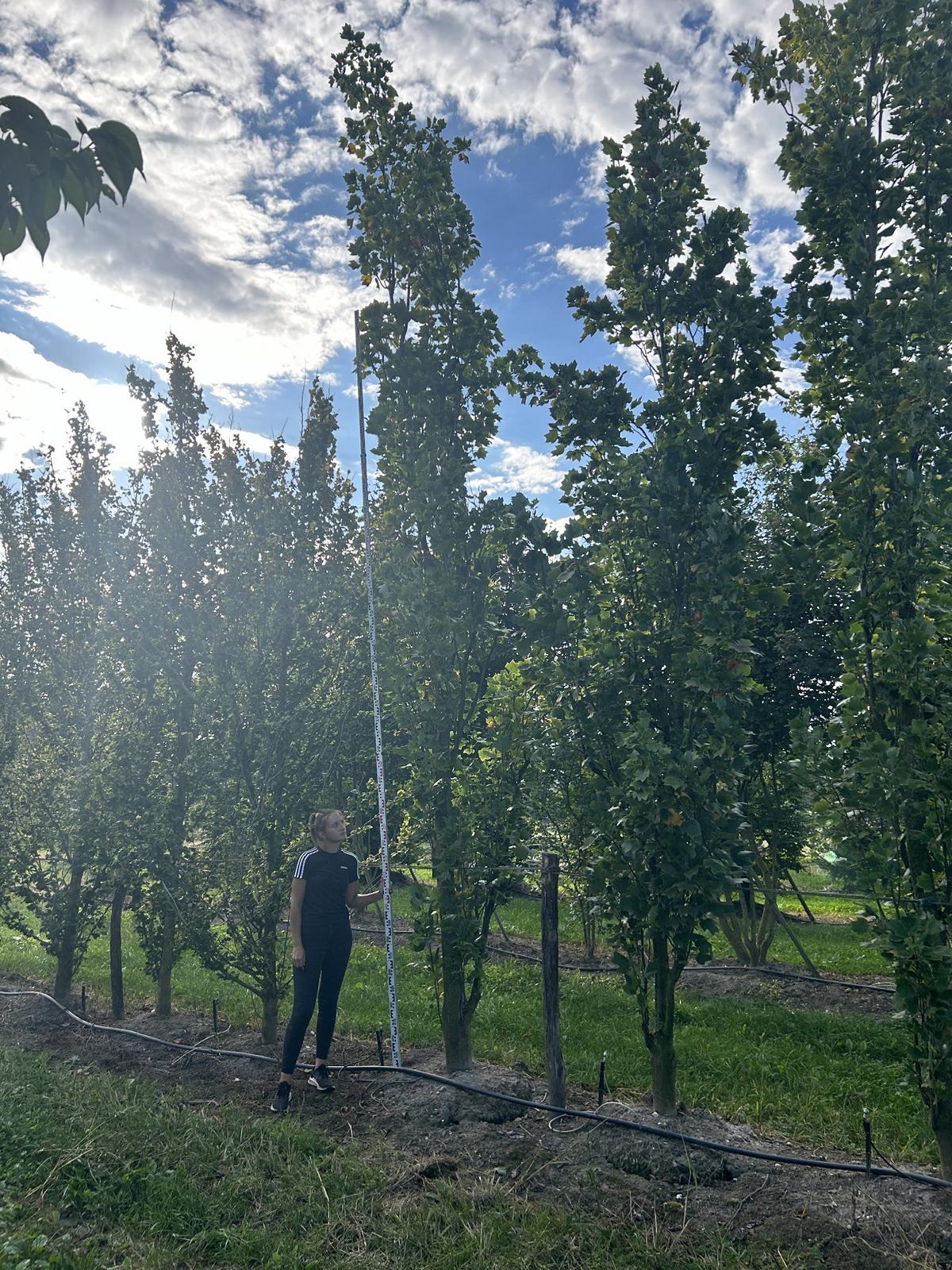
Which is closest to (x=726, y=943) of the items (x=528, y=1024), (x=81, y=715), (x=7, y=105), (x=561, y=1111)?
(x=528, y=1024)

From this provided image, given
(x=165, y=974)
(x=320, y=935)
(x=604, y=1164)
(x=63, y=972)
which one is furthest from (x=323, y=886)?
(x=63, y=972)

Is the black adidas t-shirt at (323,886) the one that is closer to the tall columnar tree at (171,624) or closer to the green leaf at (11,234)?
the tall columnar tree at (171,624)

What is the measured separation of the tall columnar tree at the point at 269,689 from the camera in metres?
7.68

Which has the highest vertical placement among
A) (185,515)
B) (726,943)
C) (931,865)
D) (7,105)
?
(185,515)

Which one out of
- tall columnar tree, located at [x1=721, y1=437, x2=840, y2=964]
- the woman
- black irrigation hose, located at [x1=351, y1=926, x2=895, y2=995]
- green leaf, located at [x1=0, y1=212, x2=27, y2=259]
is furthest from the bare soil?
green leaf, located at [x1=0, y1=212, x2=27, y2=259]

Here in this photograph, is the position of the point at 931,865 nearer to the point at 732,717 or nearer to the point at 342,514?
the point at 732,717

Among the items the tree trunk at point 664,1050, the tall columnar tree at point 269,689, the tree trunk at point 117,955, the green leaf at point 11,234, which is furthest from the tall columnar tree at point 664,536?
the tree trunk at point 117,955

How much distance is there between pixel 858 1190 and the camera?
4488 mm

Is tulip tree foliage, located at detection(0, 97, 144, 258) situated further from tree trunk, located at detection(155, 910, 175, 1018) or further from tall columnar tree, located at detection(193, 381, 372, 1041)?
tree trunk, located at detection(155, 910, 175, 1018)

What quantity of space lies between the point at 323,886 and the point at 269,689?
2.37 meters

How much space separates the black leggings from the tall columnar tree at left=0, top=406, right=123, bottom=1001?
4.19m

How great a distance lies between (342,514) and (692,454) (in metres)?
5.38

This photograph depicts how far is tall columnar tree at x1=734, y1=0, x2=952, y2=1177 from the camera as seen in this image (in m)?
4.50

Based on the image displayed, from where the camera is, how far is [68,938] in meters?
10.5
